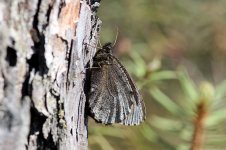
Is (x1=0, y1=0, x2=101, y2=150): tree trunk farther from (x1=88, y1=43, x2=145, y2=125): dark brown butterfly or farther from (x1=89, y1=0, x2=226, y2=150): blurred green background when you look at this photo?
(x1=89, y1=0, x2=226, y2=150): blurred green background

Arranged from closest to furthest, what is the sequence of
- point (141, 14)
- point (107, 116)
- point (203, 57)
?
point (107, 116), point (141, 14), point (203, 57)

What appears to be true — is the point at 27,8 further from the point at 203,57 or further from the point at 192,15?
the point at 203,57

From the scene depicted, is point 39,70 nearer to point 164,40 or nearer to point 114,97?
point 114,97

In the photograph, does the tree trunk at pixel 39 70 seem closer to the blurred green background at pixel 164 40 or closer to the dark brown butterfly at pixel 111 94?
the dark brown butterfly at pixel 111 94

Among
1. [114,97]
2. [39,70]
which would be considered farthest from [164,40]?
[39,70]

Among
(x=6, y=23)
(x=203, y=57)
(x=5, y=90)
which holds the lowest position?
(x=5, y=90)

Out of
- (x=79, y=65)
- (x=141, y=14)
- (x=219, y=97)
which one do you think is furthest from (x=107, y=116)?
(x=141, y=14)
